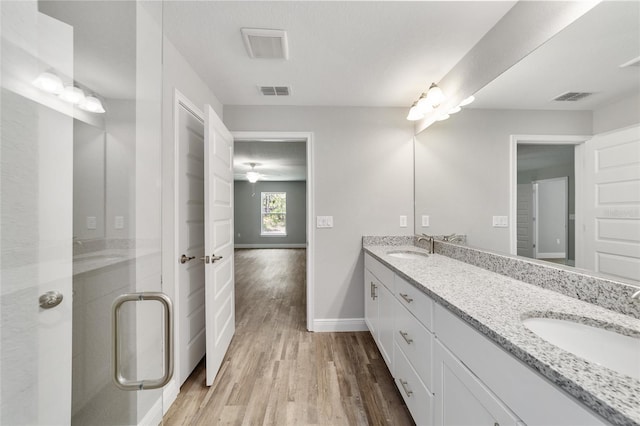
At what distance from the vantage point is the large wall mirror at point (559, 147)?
873 millimetres

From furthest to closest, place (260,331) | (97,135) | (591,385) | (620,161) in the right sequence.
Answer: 1. (260,331)
2. (620,161)
3. (97,135)
4. (591,385)

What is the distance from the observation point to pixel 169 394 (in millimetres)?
1606

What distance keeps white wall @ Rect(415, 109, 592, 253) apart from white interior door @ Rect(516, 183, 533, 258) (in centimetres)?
10

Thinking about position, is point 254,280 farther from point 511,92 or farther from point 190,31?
point 511,92

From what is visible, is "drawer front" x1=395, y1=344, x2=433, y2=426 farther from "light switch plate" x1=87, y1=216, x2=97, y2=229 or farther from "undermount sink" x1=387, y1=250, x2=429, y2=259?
"light switch plate" x1=87, y1=216, x2=97, y2=229

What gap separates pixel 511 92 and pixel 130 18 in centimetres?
201

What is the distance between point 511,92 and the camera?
4.76 ft

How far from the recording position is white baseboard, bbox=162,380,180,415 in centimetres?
156

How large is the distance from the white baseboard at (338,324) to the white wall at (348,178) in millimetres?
45

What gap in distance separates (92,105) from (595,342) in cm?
177

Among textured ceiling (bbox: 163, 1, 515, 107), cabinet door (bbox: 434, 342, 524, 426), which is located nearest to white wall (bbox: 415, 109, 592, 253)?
textured ceiling (bbox: 163, 1, 515, 107)

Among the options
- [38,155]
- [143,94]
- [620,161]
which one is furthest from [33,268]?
[620,161]

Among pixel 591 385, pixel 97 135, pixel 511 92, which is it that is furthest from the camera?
pixel 511 92

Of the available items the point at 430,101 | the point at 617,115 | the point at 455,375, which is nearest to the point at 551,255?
the point at 617,115
